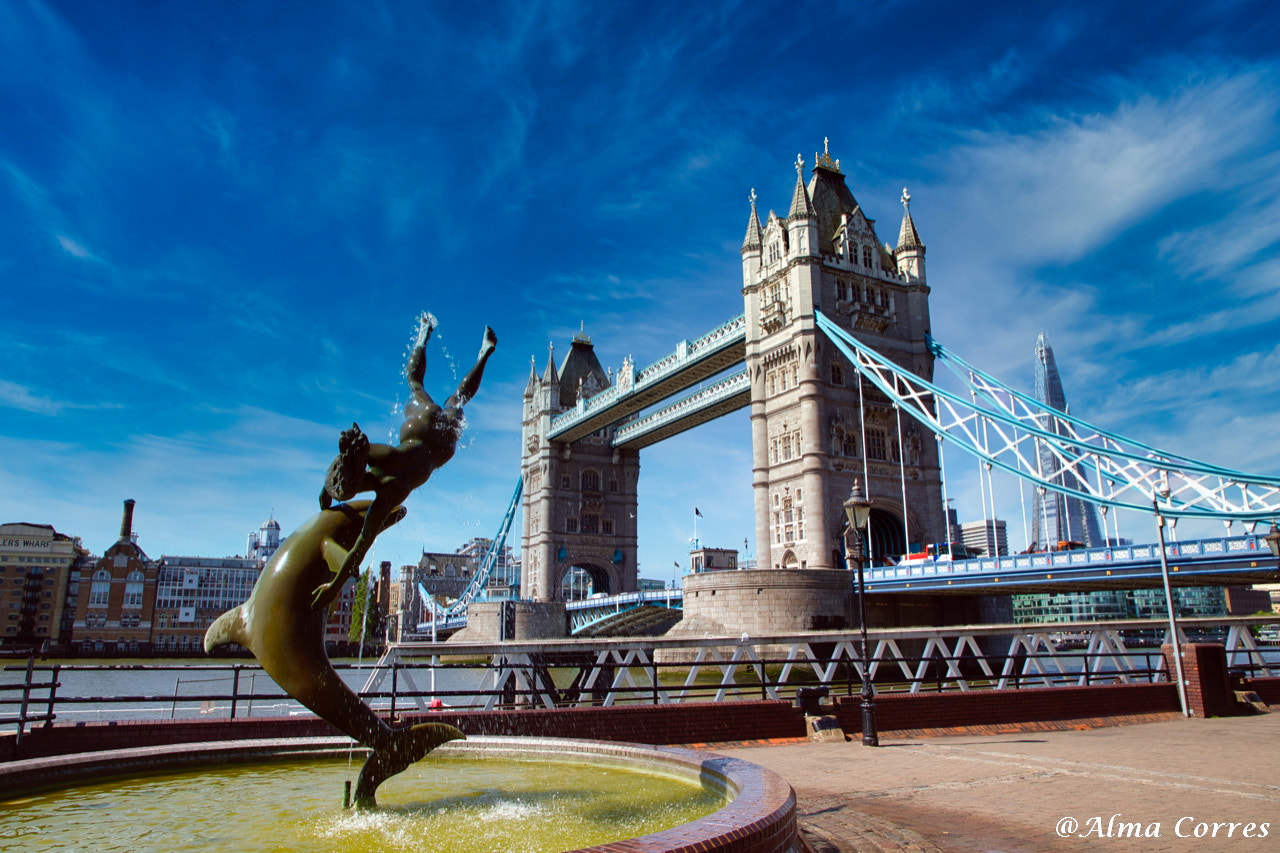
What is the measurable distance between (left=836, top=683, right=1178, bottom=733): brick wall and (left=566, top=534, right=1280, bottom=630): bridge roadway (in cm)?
1275

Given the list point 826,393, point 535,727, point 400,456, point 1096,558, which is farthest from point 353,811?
point 826,393

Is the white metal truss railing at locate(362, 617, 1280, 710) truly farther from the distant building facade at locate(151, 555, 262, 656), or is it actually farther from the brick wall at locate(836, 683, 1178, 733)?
the distant building facade at locate(151, 555, 262, 656)

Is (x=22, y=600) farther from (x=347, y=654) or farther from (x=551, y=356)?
(x=551, y=356)

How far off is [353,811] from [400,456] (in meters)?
2.46

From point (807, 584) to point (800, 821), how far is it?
1195 inches

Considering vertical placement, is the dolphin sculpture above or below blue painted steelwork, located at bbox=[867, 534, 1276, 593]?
below

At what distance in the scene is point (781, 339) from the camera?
46719 millimetres

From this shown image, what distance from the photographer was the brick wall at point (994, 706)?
13.0 metres

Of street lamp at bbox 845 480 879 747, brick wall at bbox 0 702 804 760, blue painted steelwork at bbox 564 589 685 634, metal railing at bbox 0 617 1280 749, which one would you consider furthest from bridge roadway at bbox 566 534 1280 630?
brick wall at bbox 0 702 804 760

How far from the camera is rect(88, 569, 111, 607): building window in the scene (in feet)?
289

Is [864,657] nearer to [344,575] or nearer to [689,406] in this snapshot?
[344,575]

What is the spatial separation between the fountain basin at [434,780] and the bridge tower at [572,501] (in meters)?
68.0

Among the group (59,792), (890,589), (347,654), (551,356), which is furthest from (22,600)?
(59,792)

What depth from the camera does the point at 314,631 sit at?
19.3 ft
